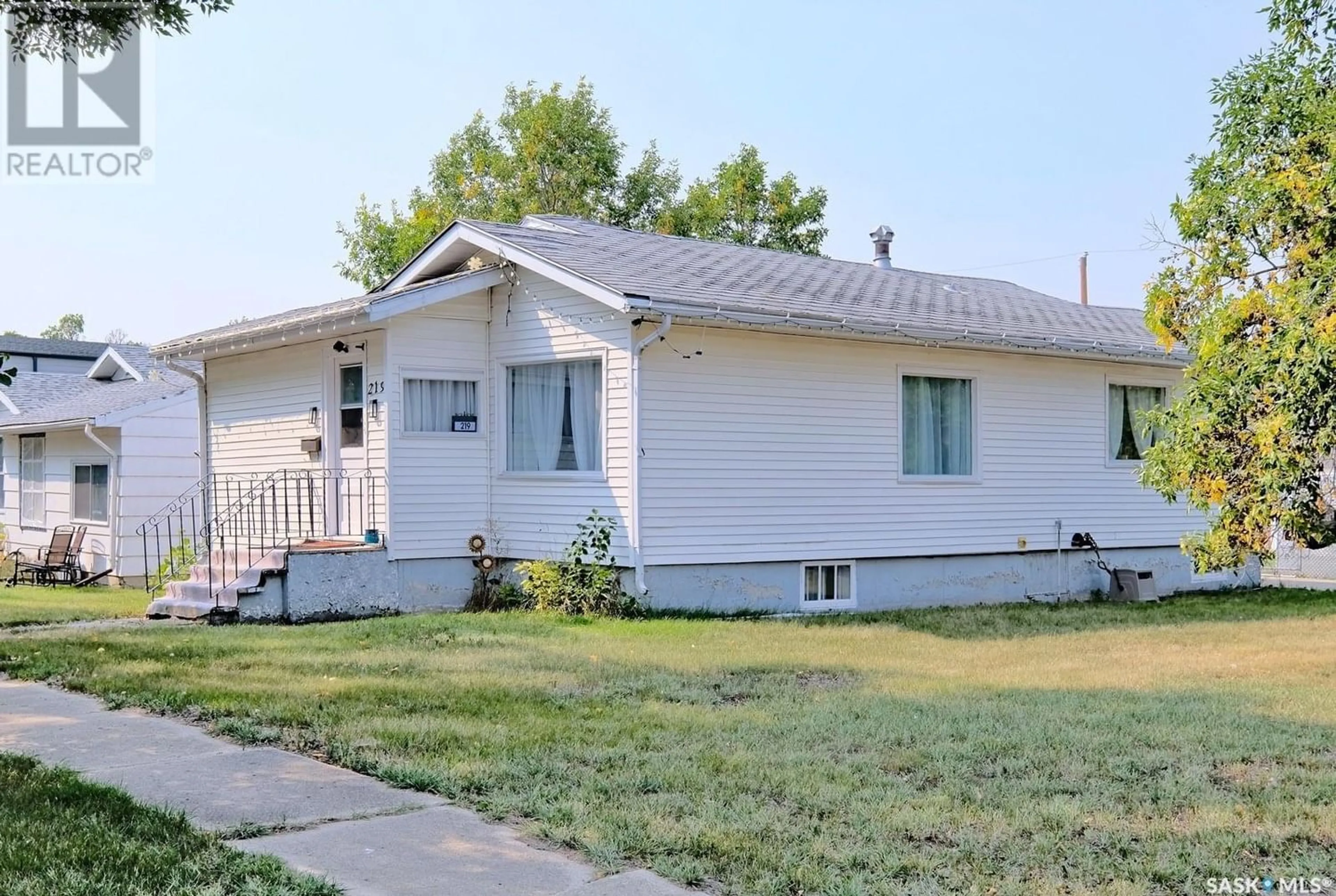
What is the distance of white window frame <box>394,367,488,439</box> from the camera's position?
12.6m

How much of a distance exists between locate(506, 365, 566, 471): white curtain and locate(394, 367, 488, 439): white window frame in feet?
1.03

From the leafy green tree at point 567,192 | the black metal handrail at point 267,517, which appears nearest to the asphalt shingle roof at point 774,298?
the black metal handrail at point 267,517

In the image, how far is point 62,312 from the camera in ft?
284

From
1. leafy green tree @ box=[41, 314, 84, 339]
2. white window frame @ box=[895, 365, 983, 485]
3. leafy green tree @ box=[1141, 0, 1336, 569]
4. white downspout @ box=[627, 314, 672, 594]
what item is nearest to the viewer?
leafy green tree @ box=[1141, 0, 1336, 569]

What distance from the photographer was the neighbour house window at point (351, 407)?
13.2 m

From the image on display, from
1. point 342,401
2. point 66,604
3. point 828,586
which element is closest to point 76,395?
point 66,604

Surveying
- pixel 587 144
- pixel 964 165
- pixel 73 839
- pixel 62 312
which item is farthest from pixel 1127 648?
pixel 62 312

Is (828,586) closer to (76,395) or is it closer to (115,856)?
(115,856)

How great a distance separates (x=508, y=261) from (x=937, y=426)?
17.9 feet

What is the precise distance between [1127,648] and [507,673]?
558cm

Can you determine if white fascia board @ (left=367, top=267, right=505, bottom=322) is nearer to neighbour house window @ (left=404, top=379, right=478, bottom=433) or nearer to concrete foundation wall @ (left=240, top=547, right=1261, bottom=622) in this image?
neighbour house window @ (left=404, top=379, right=478, bottom=433)

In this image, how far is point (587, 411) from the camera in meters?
12.4

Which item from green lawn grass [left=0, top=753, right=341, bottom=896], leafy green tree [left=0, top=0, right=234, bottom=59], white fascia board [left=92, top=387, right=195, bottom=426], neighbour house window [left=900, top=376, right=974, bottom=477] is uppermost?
leafy green tree [left=0, top=0, right=234, bottom=59]

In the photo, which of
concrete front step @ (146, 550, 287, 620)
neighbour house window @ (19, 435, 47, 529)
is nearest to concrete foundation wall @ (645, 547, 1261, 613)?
concrete front step @ (146, 550, 287, 620)
